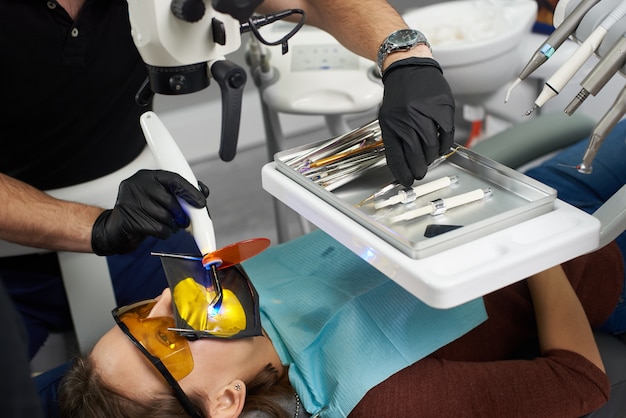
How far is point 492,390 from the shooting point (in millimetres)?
1111

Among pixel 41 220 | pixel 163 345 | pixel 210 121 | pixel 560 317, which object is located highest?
pixel 41 220

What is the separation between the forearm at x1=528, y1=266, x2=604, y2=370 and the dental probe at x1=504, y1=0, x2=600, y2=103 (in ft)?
1.46

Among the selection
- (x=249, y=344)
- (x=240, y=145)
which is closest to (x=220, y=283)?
(x=249, y=344)

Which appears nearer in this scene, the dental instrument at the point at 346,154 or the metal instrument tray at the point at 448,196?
the metal instrument tray at the point at 448,196

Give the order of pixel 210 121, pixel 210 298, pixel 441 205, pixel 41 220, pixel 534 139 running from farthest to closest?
pixel 210 121 → pixel 534 139 → pixel 41 220 → pixel 210 298 → pixel 441 205

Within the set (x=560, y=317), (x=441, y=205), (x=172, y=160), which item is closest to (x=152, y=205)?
(x=172, y=160)

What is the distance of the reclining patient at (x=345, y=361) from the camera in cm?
110

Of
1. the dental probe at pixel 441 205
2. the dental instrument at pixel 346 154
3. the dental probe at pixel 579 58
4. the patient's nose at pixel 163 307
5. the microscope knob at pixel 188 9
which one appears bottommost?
the patient's nose at pixel 163 307

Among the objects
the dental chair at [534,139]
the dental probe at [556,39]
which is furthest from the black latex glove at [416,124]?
the dental chair at [534,139]

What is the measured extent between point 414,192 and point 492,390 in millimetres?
355

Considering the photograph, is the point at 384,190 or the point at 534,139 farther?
the point at 534,139

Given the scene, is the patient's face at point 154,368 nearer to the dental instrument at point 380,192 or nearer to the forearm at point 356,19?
the dental instrument at point 380,192

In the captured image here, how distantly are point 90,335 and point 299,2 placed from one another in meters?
0.84

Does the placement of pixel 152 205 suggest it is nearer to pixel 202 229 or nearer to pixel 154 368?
pixel 202 229
